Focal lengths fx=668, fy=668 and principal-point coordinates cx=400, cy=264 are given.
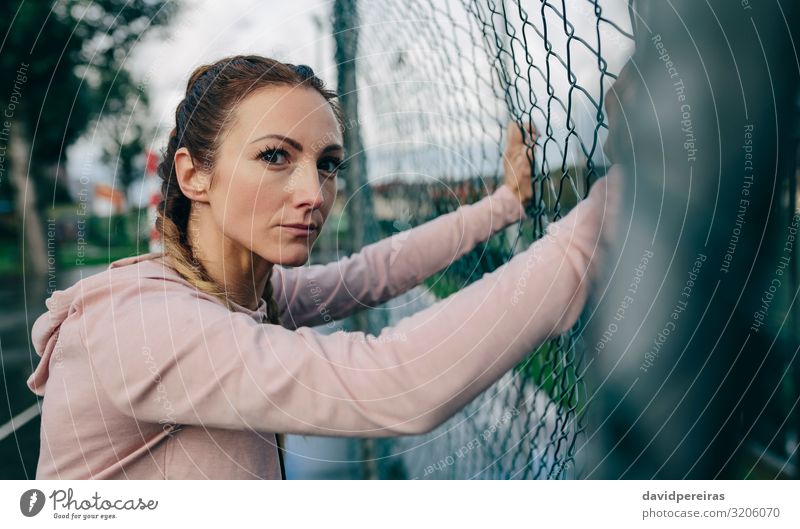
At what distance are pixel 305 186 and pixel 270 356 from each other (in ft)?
0.81

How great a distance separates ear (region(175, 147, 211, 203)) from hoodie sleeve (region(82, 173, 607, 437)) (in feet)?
0.73

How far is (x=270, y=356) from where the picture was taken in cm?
62

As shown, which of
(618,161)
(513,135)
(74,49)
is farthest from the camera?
(74,49)

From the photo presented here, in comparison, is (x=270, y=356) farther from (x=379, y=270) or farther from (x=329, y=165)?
(x=379, y=270)

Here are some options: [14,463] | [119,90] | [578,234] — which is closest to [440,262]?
[578,234]

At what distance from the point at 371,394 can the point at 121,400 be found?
0.27m

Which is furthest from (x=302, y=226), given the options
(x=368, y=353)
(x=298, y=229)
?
(x=368, y=353)

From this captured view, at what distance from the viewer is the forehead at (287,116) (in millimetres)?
→ 782

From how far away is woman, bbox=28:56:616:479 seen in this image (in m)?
0.61

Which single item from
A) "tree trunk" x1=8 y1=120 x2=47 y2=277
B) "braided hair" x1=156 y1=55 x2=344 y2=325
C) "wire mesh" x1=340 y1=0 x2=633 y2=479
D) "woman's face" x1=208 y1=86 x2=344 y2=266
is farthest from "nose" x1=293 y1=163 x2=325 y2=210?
"tree trunk" x1=8 y1=120 x2=47 y2=277

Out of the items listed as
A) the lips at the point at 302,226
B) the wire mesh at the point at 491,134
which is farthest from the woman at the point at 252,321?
the wire mesh at the point at 491,134
